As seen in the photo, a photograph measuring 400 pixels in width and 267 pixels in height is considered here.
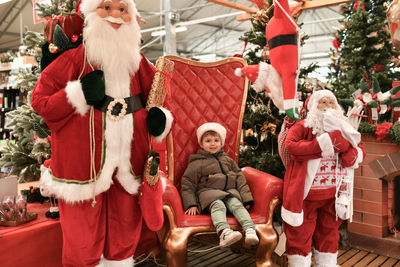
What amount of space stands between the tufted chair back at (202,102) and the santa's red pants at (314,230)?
2.44 ft

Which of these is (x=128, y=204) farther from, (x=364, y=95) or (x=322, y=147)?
(x=364, y=95)

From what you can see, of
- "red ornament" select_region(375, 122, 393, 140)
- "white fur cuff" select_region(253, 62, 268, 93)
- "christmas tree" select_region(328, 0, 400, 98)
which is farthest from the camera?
"christmas tree" select_region(328, 0, 400, 98)

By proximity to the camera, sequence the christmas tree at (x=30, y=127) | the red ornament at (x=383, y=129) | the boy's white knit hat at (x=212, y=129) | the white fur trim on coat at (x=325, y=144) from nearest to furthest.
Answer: the white fur trim on coat at (x=325, y=144)
the christmas tree at (x=30, y=127)
the boy's white knit hat at (x=212, y=129)
the red ornament at (x=383, y=129)

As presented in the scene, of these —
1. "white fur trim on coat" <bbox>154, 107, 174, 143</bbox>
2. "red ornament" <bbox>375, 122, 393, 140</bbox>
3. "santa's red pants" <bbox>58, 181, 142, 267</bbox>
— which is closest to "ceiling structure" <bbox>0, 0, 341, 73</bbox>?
"red ornament" <bbox>375, 122, 393, 140</bbox>

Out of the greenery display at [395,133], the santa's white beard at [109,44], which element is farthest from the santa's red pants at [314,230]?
the santa's white beard at [109,44]

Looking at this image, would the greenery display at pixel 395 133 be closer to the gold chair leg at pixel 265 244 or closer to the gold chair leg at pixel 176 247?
the gold chair leg at pixel 265 244

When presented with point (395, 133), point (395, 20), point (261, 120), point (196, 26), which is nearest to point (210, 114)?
point (261, 120)

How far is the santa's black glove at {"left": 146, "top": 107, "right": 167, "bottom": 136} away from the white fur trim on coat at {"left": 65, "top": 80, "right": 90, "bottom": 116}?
0.35m

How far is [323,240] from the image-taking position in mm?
2312

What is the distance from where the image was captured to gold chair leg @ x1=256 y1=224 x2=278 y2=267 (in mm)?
2166

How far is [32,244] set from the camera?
1995 millimetres

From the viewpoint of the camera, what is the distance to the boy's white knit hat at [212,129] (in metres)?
2.59

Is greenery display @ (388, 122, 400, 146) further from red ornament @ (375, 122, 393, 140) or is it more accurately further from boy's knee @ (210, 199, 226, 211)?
boy's knee @ (210, 199, 226, 211)

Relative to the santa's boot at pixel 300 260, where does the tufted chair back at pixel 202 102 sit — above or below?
above
